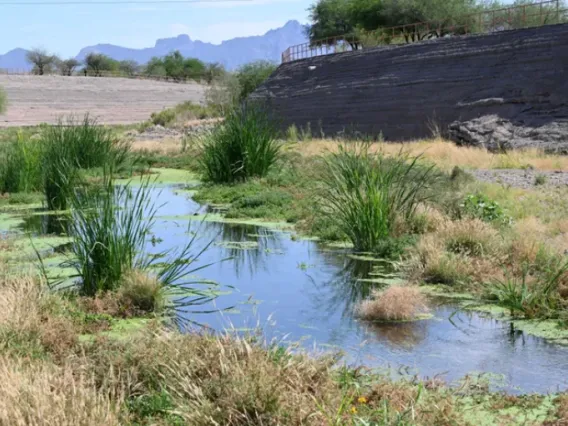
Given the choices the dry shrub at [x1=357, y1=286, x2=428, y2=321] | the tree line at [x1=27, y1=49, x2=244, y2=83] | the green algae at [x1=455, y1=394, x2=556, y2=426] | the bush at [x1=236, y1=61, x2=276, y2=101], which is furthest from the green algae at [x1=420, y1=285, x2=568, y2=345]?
the tree line at [x1=27, y1=49, x2=244, y2=83]

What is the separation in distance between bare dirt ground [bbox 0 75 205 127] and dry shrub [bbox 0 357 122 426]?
2129 inches

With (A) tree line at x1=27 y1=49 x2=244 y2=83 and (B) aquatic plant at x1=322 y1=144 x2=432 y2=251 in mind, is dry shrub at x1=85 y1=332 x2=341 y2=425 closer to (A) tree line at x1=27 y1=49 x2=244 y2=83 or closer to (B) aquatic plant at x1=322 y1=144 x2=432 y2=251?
(B) aquatic plant at x1=322 y1=144 x2=432 y2=251

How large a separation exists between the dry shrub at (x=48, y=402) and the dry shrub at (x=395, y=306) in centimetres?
371

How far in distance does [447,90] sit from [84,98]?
43.6m

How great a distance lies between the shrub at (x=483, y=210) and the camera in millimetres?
12320

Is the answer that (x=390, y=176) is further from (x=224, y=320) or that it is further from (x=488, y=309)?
(x=224, y=320)

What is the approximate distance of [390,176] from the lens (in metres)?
12.1

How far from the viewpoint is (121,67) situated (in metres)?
107

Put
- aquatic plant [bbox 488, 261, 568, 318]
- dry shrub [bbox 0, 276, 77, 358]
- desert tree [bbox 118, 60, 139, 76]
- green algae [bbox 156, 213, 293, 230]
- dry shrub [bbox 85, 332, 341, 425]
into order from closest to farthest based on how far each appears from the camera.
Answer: dry shrub [bbox 85, 332, 341, 425]
dry shrub [bbox 0, 276, 77, 358]
aquatic plant [bbox 488, 261, 568, 318]
green algae [bbox 156, 213, 293, 230]
desert tree [bbox 118, 60, 139, 76]

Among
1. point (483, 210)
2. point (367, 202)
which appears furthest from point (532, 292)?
point (483, 210)

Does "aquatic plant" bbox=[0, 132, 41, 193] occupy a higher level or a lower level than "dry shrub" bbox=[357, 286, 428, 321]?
higher

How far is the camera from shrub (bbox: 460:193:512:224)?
40.4 ft

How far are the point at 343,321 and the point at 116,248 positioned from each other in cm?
248

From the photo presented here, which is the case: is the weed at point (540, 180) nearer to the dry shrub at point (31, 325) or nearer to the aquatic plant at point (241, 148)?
the aquatic plant at point (241, 148)
